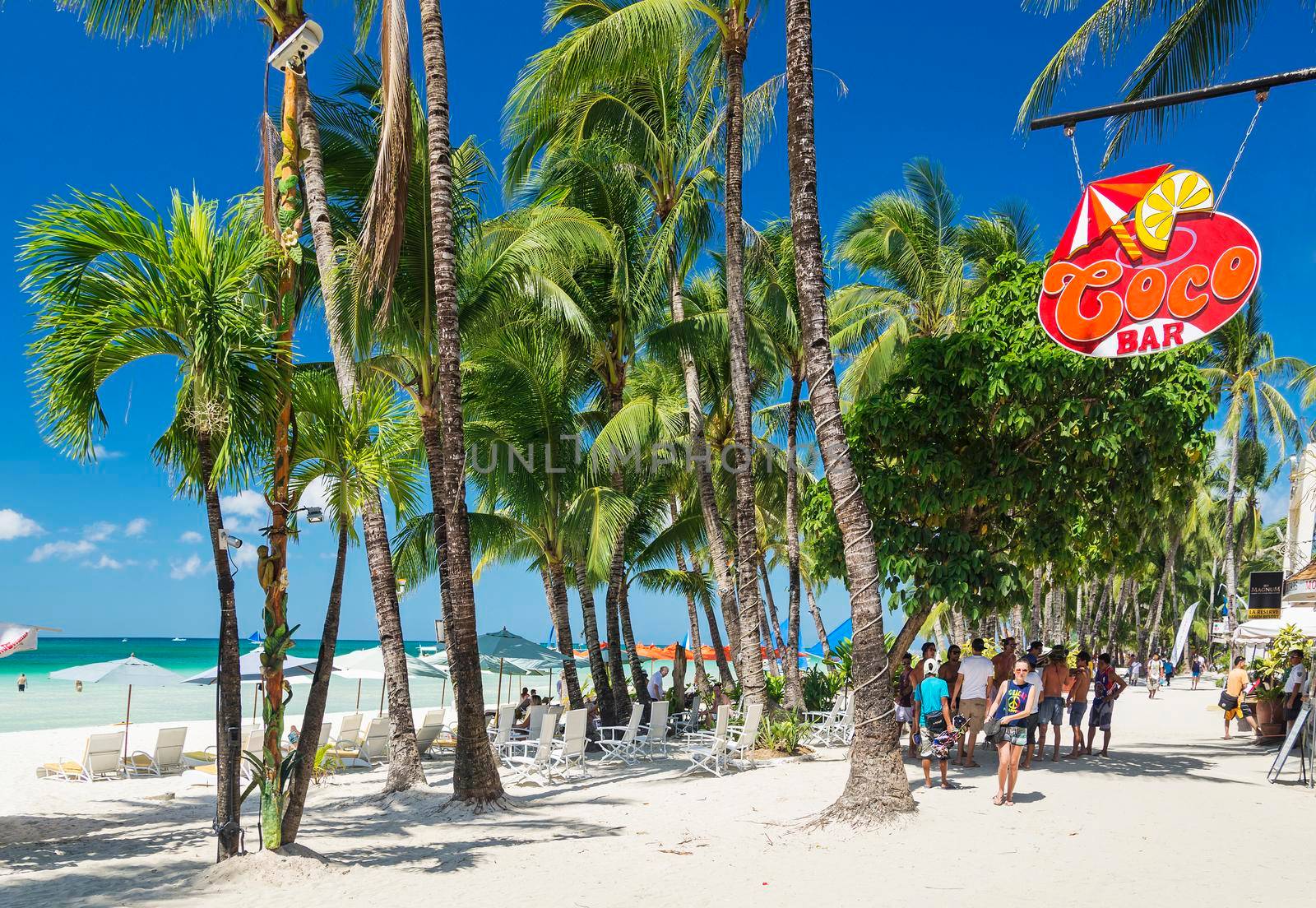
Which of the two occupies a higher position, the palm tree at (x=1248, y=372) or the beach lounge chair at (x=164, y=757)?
the palm tree at (x=1248, y=372)

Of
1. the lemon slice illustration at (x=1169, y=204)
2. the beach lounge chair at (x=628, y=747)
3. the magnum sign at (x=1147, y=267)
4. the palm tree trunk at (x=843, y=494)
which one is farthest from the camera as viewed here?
the beach lounge chair at (x=628, y=747)

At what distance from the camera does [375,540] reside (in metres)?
11.4

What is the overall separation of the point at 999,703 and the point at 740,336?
6451mm

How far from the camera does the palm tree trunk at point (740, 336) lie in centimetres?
1436

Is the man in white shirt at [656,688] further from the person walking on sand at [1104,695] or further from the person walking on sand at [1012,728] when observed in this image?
the person walking on sand at [1012,728]

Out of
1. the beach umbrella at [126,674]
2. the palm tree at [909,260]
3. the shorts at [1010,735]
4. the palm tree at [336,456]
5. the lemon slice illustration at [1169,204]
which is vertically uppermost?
the palm tree at [909,260]

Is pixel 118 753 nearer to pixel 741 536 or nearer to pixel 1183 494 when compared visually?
pixel 741 536

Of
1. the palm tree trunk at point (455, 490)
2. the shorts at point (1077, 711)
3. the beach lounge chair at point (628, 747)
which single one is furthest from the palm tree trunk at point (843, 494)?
the beach lounge chair at point (628, 747)

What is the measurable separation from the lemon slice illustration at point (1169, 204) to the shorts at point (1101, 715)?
27.1ft

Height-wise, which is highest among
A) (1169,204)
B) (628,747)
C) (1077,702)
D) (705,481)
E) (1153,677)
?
(1169,204)

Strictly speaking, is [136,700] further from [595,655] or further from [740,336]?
[740,336]

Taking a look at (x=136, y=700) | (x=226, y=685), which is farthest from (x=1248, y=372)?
(x=136, y=700)

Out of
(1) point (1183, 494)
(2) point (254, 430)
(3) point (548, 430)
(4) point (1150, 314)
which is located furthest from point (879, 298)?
(2) point (254, 430)

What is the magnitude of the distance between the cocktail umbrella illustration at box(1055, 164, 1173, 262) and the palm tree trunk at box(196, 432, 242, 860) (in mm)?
6862
